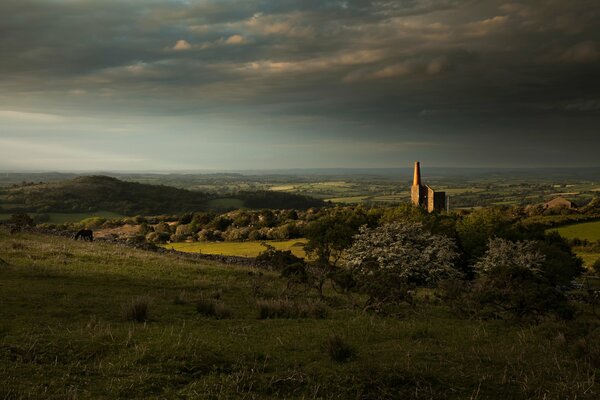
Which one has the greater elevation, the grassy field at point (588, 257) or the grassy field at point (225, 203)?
the grassy field at point (225, 203)

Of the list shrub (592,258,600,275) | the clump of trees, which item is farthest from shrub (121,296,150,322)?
shrub (592,258,600,275)

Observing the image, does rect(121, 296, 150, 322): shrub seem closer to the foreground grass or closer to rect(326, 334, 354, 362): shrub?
the foreground grass

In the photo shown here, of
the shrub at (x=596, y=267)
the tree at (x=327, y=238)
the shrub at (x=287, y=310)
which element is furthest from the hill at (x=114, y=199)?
the shrub at (x=287, y=310)

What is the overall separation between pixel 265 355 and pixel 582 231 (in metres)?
81.8

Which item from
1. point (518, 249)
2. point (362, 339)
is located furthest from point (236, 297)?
point (518, 249)

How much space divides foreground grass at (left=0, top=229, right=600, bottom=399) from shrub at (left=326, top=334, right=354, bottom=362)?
0.30ft

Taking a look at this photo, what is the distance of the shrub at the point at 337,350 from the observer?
8.66 metres

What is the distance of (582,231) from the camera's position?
73688 millimetres

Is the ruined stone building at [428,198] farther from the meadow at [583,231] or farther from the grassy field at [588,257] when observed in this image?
the grassy field at [588,257]

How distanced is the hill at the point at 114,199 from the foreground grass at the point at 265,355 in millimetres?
123594

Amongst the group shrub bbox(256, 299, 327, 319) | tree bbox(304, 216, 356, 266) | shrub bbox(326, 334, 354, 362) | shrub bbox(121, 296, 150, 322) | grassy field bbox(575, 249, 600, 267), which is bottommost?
grassy field bbox(575, 249, 600, 267)

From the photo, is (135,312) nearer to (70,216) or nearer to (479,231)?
(479,231)

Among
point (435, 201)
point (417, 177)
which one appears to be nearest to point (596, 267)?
point (435, 201)

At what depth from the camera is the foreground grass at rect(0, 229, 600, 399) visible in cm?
691
